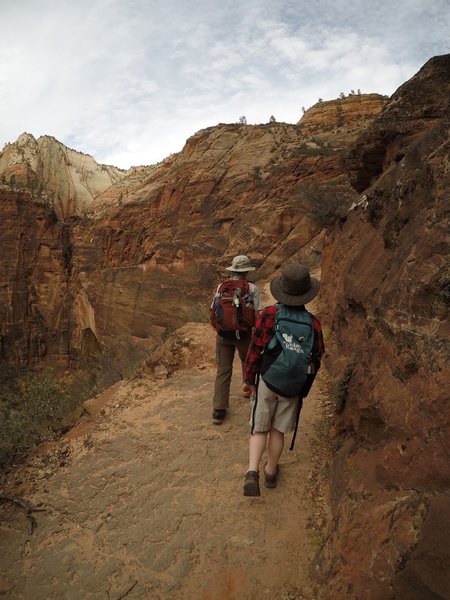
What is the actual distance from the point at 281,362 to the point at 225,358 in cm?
165

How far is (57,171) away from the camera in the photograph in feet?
127

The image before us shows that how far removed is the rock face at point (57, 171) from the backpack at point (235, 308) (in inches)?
1326

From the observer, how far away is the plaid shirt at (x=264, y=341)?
2902 millimetres

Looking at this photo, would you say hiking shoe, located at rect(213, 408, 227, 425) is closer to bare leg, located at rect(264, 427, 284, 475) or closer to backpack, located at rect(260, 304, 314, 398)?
bare leg, located at rect(264, 427, 284, 475)

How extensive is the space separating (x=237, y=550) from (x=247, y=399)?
7.73 ft

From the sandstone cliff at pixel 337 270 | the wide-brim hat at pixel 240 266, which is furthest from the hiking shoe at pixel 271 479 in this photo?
the wide-brim hat at pixel 240 266

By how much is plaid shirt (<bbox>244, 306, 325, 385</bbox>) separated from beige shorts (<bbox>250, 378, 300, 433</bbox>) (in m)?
0.11

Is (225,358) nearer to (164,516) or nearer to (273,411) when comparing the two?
(273,411)

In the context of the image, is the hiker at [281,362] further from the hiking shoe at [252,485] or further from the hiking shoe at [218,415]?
the hiking shoe at [218,415]

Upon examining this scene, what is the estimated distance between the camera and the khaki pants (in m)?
4.24

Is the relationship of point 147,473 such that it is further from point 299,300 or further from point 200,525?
point 299,300

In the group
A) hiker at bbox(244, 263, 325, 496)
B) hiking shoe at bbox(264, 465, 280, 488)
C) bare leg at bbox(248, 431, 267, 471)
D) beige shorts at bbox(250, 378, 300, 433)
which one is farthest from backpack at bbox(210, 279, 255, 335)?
hiking shoe at bbox(264, 465, 280, 488)

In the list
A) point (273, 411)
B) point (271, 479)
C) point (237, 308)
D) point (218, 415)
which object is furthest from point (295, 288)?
point (218, 415)

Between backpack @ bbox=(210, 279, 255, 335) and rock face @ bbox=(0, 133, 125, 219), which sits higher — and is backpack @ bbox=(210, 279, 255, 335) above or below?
below
